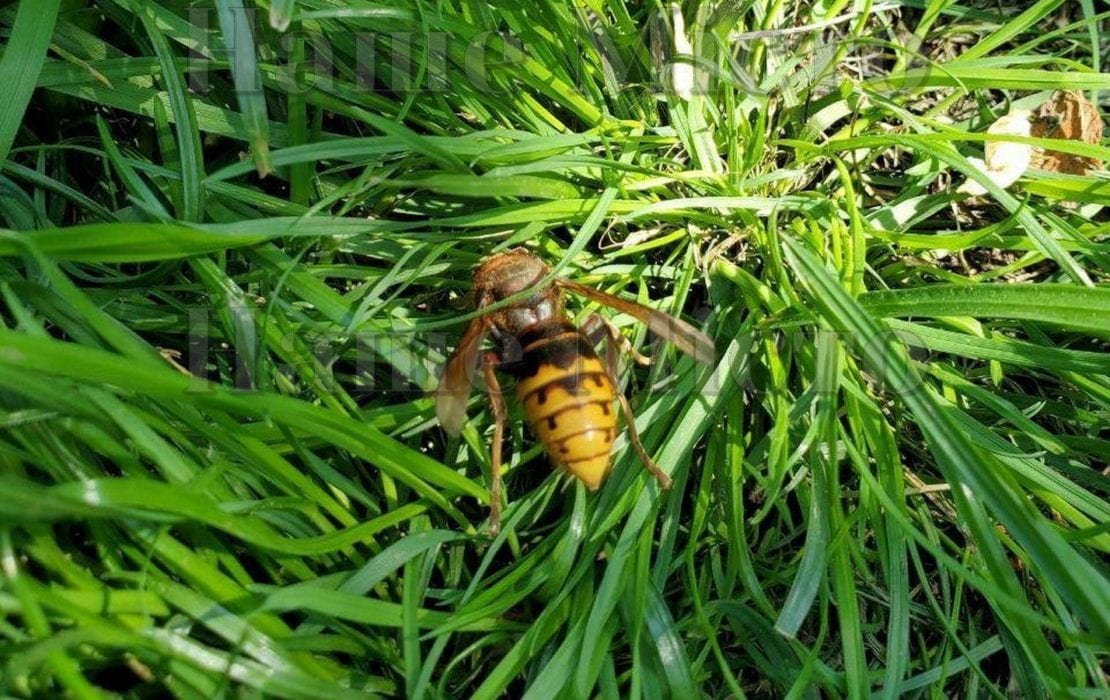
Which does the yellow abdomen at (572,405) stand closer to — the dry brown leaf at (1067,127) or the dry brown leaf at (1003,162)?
the dry brown leaf at (1003,162)

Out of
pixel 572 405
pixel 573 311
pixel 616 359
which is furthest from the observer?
pixel 573 311

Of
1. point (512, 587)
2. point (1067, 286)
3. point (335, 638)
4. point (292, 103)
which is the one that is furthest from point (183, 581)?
point (1067, 286)

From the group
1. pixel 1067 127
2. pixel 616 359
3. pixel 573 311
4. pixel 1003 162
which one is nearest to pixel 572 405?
pixel 616 359

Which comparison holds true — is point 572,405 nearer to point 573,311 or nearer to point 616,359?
point 616,359

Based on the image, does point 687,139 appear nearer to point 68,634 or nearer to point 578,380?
point 578,380

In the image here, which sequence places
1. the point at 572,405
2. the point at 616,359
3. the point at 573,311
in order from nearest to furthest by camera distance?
the point at 572,405 → the point at 616,359 → the point at 573,311

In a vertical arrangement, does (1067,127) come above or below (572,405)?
above

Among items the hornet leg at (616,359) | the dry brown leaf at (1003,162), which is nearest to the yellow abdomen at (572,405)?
the hornet leg at (616,359)
